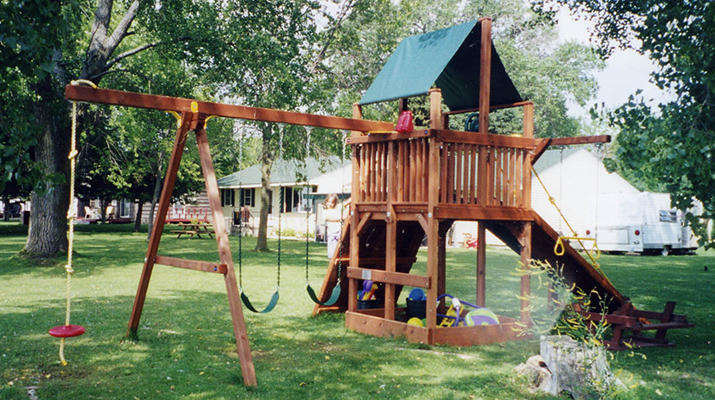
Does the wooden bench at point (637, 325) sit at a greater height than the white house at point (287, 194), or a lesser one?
lesser

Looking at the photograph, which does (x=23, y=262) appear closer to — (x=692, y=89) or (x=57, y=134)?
(x=57, y=134)

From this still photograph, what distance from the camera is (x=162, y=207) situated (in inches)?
283

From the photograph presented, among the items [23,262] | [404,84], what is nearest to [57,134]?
[23,262]

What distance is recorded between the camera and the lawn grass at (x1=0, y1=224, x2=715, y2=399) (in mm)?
5590

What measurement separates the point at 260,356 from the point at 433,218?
2.60m

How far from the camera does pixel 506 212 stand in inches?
326

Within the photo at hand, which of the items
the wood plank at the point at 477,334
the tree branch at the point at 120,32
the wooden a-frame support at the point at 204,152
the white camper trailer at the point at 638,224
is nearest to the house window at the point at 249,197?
the white camper trailer at the point at 638,224

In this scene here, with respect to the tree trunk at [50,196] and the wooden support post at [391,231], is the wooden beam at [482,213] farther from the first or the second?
the tree trunk at [50,196]

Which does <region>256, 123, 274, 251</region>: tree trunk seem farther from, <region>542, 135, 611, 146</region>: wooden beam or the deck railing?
<region>542, 135, 611, 146</region>: wooden beam

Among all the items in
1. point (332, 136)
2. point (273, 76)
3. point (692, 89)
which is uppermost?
point (273, 76)

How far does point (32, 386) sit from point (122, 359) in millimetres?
1144

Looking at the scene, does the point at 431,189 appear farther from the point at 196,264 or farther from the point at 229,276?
the point at 196,264

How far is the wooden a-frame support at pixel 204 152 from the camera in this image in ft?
19.7

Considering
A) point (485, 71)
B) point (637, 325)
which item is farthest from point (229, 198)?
point (637, 325)
